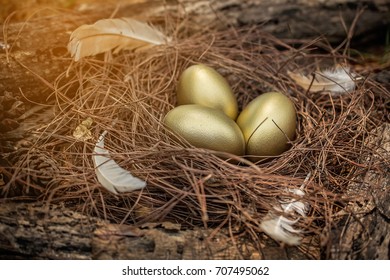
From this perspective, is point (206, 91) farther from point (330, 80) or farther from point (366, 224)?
point (366, 224)

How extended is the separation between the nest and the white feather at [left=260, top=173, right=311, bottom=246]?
2 centimetres

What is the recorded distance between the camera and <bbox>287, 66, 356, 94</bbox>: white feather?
1.83 metres

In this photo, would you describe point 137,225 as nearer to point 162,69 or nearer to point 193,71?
point 193,71

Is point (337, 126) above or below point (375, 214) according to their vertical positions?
above

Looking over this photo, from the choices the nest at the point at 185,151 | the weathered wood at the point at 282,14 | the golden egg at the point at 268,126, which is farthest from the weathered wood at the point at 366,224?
the weathered wood at the point at 282,14

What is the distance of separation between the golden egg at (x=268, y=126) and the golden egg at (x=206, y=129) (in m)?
0.07

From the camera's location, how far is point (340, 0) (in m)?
2.22

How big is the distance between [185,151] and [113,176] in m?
0.22

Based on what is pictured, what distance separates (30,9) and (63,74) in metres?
0.72

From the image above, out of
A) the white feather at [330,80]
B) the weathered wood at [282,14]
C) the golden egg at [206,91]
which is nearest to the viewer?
the golden egg at [206,91]

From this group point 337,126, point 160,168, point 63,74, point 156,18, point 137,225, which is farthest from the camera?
point 156,18

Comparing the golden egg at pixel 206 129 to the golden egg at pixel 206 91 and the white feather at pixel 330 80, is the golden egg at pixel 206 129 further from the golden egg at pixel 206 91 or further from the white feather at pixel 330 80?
the white feather at pixel 330 80

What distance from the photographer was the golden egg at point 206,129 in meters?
1.50

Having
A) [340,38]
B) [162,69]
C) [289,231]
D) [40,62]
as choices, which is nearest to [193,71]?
[162,69]
